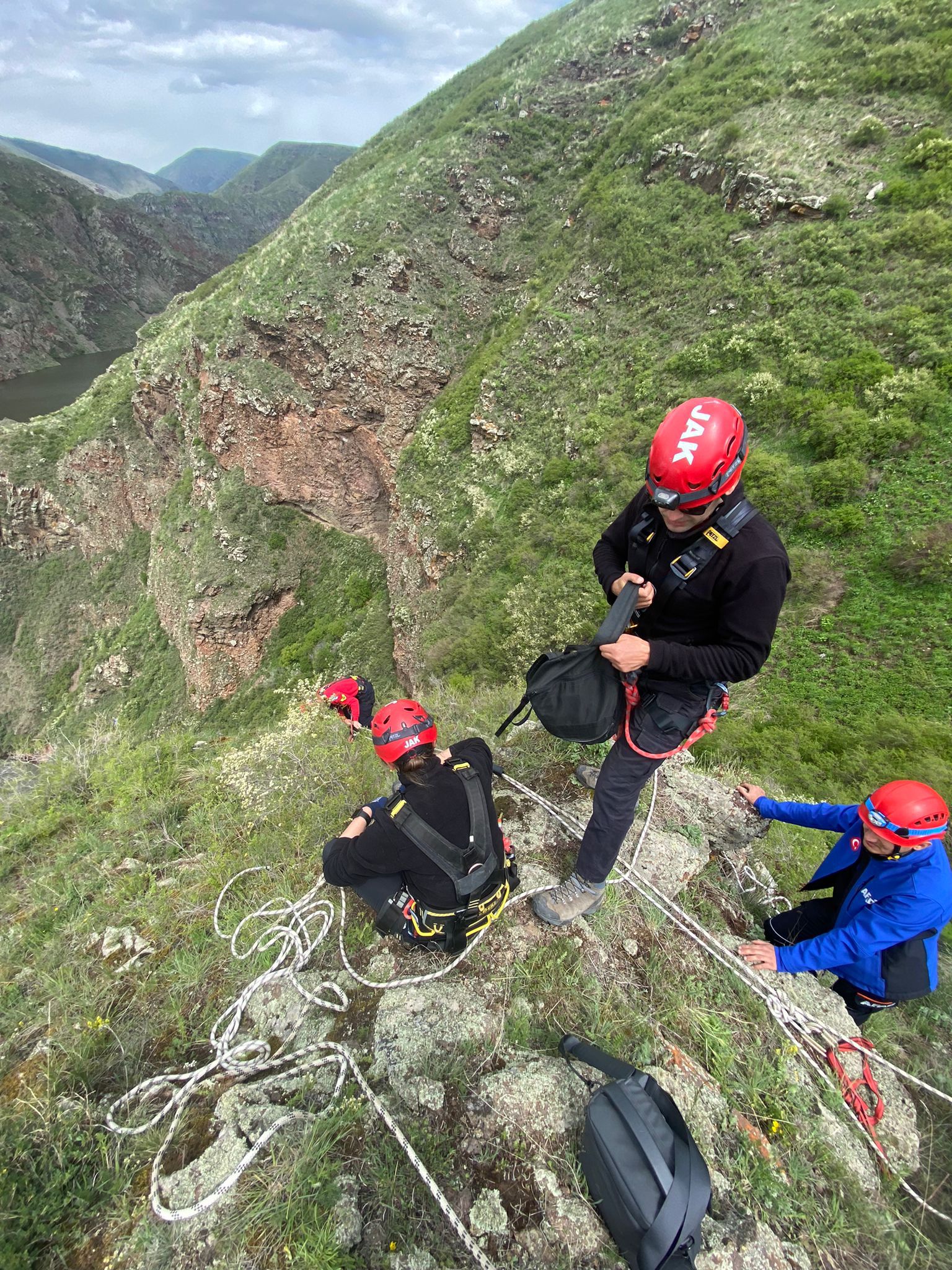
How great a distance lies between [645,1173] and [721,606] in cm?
244

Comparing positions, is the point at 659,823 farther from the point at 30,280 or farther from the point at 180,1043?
the point at 30,280

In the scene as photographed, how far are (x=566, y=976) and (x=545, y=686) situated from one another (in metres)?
1.76

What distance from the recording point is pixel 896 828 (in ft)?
9.91

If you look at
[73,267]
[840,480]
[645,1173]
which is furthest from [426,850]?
[73,267]

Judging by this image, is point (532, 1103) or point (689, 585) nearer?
point (532, 1103)

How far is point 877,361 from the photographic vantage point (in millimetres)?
12445

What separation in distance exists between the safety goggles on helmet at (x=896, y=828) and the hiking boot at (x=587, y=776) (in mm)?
1918

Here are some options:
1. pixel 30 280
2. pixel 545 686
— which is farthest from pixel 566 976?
pixel 30 280

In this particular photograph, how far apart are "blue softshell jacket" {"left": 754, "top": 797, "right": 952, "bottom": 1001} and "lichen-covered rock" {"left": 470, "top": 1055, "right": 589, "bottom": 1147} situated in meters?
1.52

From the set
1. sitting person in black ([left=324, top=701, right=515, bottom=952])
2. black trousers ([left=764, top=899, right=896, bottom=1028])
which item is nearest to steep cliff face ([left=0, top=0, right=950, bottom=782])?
black trousers ([left=764, top=899, right=896, bottom=1028])

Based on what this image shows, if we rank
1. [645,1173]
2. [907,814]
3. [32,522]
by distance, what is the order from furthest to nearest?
[32,522]
[907,814]
[645,1173]

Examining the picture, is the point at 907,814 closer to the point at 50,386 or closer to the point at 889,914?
the point at 889,914

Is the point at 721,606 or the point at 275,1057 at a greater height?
the point at 721,606

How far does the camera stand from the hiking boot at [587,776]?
457 cm
